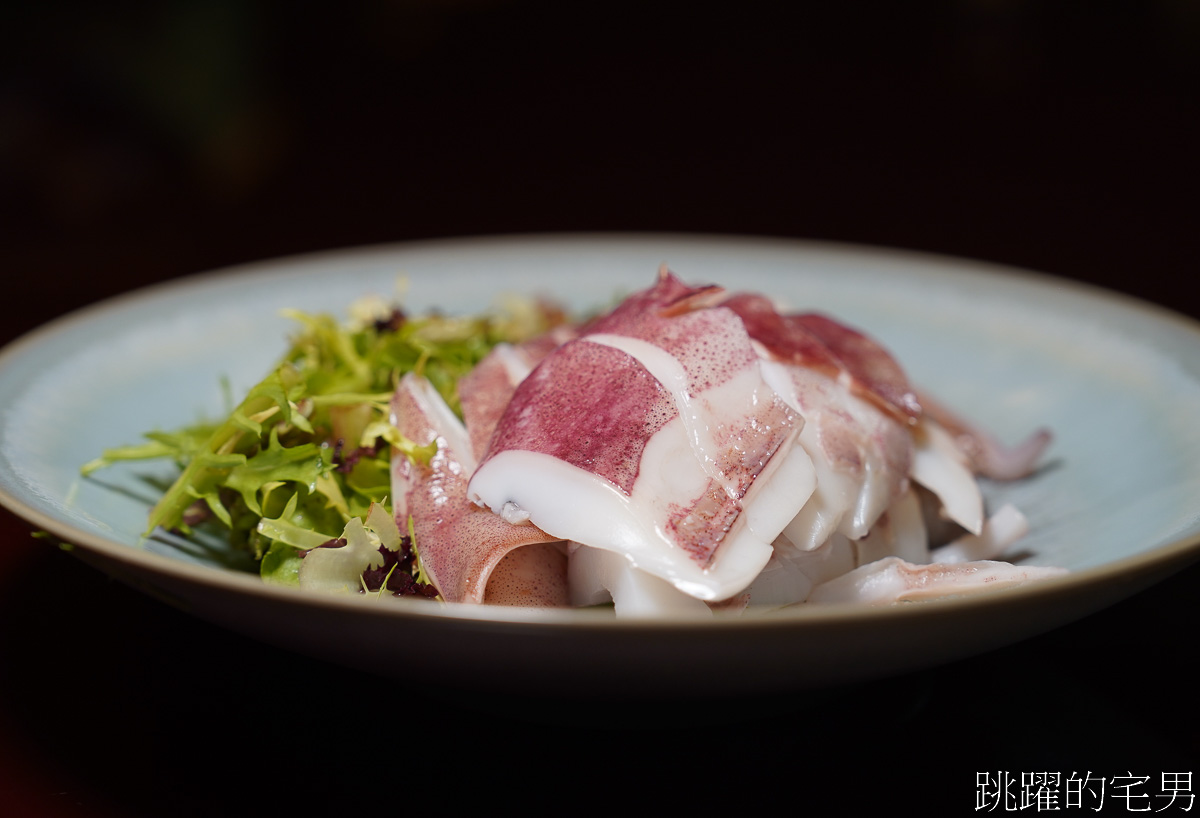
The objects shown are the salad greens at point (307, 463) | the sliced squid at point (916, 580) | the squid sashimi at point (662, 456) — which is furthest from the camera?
the salad greens at point (307, 463)

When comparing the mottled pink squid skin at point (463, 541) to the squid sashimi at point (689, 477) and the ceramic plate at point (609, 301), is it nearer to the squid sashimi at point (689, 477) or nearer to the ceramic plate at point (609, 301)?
the squid sashimi at point (689, 477)

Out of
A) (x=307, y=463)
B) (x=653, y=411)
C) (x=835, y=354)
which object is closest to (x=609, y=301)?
(x=835, y=354)

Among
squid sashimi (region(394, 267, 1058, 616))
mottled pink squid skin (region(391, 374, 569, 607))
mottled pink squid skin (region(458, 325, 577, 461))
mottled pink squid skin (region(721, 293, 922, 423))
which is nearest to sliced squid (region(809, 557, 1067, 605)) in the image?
squid sashimi (region(394, 267, 1058, 616))

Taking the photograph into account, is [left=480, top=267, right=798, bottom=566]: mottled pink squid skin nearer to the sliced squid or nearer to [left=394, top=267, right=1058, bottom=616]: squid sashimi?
[left=394, top=267, right=1058, bottom=616]: squid sashimi

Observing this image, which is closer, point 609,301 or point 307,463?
point 307,463

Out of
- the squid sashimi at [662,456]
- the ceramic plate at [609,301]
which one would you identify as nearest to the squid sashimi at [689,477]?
the squid sashimi at [662,456]

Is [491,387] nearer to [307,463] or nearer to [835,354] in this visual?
[307,463]

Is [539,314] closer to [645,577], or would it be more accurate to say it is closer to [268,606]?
[645,577]
